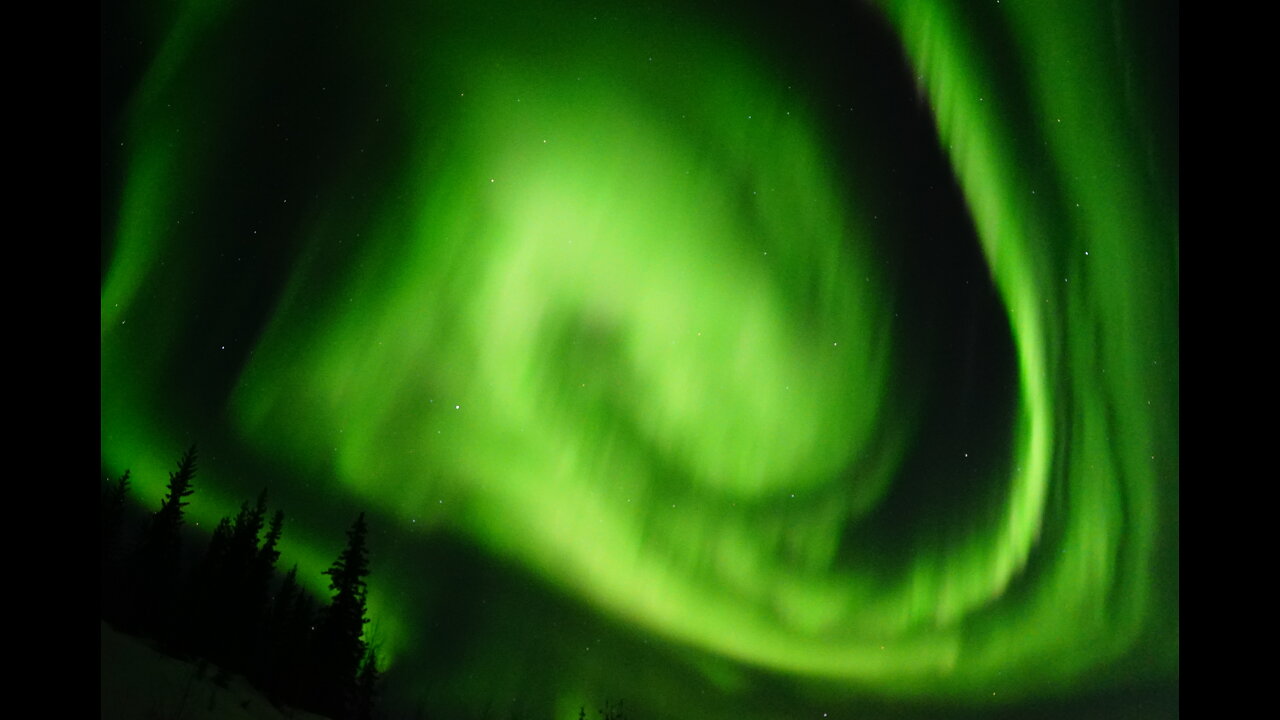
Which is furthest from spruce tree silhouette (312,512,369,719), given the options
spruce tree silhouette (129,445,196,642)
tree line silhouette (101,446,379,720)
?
spruce tree silhouette (129,445,196,642)

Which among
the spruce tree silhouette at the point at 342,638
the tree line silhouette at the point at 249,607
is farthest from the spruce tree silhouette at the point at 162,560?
the spruce tree silhouette at the point at 342,638

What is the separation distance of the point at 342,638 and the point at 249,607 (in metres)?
2.75

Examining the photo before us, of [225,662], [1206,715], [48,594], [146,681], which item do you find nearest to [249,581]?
[225,662]

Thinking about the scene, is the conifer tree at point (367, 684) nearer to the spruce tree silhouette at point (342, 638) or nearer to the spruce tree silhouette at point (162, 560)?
the spruce tree silhouette at point (342, 638)

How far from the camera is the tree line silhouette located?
1622 centimetres

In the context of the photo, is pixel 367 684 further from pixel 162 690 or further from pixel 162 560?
pixel 162 690

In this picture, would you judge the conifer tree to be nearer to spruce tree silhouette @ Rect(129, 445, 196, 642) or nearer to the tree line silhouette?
the tree line silhouette

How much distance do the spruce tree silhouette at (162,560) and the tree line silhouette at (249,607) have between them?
0.9 inches

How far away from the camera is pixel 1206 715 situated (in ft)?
12.3

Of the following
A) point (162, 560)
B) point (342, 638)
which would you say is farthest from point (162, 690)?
point (162, 560)

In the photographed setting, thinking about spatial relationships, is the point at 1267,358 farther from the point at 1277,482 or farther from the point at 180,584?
the point at 180,584

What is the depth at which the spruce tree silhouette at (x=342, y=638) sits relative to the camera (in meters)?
16.7

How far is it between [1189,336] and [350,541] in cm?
1707

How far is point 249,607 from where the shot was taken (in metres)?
18.1
